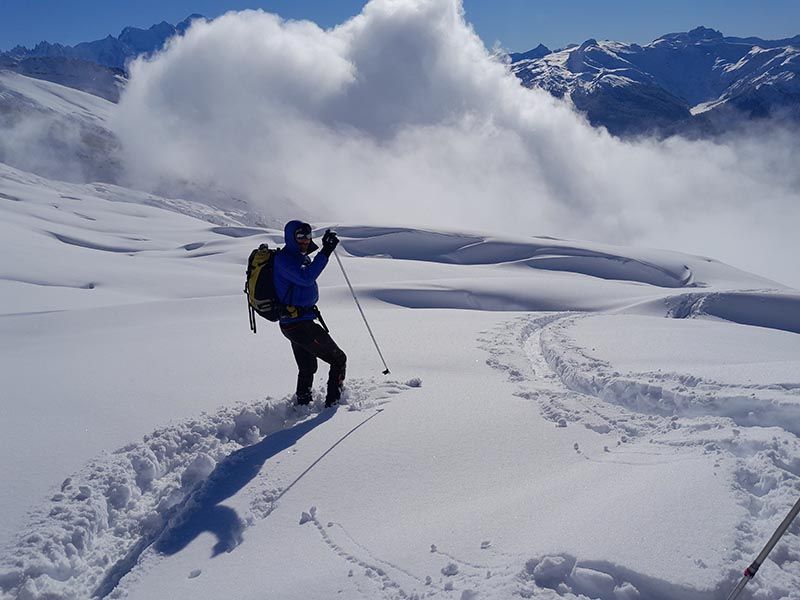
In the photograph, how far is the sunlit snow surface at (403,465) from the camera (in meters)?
3.21

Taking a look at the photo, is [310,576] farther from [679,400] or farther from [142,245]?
[142,245]

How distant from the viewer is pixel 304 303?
6199 millimetres

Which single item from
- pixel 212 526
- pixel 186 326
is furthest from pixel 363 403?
pixel 186 326

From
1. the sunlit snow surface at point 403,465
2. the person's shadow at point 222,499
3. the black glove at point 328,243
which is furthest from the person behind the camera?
the black glove at point 328,243

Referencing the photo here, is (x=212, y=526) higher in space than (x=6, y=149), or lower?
lower

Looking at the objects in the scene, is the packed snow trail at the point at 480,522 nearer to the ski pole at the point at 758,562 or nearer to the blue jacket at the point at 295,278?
the ski pole at the point at 758,562

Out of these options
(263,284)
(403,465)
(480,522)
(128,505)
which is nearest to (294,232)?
(263,284)

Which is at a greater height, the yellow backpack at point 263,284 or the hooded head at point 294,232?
the hooded head at point 294,232

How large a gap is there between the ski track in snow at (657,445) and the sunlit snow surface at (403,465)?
18 millimetres

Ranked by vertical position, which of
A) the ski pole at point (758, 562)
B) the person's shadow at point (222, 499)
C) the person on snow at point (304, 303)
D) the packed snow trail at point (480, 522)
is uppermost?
the person on snow at point (304, 303)

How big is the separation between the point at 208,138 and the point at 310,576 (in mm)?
173376

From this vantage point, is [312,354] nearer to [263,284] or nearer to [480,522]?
[263,284]

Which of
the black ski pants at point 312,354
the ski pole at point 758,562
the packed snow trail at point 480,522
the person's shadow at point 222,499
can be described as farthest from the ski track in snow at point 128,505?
the ski pole at point 758,562

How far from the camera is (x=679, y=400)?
5773mm
